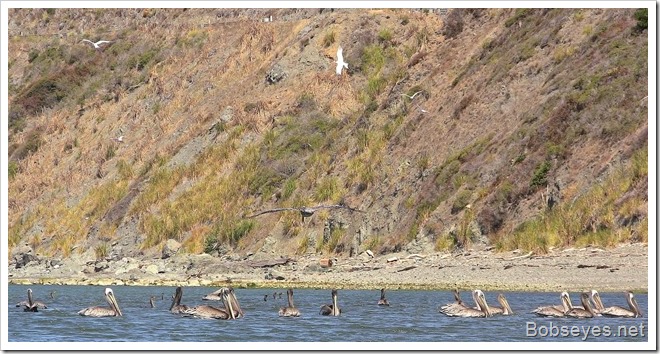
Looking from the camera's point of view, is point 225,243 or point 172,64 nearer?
point 225,243

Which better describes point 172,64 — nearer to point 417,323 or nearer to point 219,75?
point 219,75

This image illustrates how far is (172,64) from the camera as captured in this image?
88.0m

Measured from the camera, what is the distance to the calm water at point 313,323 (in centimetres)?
3002

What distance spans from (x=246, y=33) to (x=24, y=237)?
20.0 meters

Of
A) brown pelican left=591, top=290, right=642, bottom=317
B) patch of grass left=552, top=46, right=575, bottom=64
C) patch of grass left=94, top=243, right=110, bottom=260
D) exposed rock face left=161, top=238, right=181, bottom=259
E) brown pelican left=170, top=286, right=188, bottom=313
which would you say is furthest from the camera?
patch of grass left=94, top=243, right=110, bottom=260

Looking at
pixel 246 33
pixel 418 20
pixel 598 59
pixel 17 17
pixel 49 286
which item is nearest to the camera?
pixel 49 286

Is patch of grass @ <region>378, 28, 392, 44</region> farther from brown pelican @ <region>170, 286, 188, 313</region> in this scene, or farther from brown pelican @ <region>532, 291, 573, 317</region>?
brown pelican @ <region>532, 291, 573, 317</region>

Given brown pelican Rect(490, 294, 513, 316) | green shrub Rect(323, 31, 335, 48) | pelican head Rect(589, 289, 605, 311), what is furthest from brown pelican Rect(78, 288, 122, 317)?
green shrub Rect(323, 31, 335, 48)

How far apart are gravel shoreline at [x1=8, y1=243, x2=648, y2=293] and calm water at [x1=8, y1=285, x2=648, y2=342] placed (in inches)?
68.4

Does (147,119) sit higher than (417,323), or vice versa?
(147,119)

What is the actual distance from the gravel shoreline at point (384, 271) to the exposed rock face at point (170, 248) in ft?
2.01

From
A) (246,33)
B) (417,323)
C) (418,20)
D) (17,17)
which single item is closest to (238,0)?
(417,323)

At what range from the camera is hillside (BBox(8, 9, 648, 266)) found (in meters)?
52.8

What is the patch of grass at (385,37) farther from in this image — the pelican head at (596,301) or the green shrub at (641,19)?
the pelican head at (596,301)
